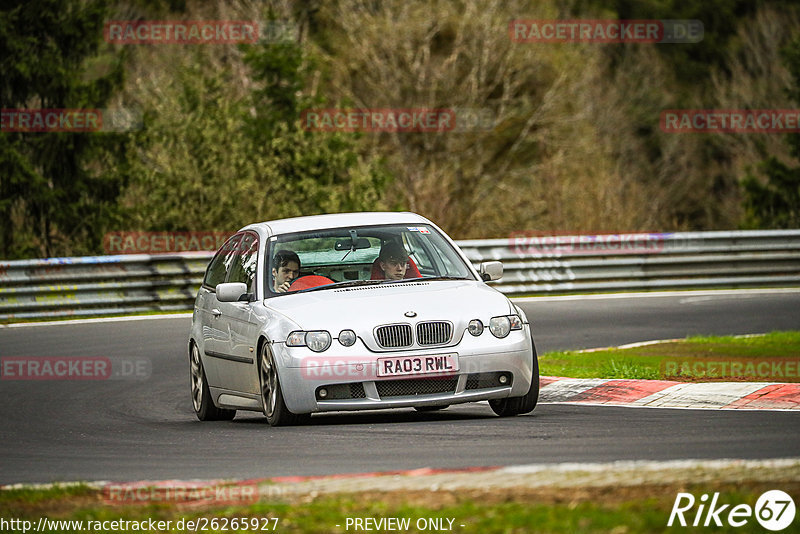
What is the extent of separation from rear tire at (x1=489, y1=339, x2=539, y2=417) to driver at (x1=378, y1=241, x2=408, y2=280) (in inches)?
53.3

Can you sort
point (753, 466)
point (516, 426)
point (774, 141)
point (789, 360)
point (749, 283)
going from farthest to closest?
point (774, 141) < point (749, 283) < point (789, 360) < point (516, 426) < point (753, 466)

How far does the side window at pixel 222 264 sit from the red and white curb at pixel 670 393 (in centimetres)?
282

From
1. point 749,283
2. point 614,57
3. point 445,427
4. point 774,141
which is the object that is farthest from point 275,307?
point 614,57

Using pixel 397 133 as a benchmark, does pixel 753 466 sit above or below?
above

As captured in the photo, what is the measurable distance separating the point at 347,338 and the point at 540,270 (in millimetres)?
14100

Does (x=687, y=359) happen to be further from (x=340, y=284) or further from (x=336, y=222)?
(x=340, y=284)

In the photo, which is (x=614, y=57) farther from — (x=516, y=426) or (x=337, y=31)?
(x=516, y=426)

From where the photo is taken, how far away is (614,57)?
62312mm

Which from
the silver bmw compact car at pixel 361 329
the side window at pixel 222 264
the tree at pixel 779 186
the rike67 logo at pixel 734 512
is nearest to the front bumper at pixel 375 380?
the silver bmw compact car at pixel 361 329

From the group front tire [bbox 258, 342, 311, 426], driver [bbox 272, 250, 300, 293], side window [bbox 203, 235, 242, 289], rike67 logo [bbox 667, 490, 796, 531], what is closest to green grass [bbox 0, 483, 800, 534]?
rike67 logo [bbox 667, 490, 796, 531]

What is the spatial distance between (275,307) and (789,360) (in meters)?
5.89

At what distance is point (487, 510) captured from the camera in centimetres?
595

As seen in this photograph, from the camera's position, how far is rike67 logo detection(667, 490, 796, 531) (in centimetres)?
559

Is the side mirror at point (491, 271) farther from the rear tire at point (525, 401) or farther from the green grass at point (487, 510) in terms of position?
the green grass at point (487, 510)
